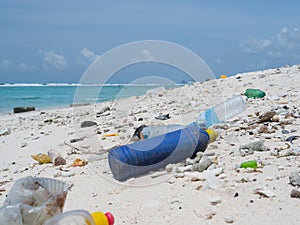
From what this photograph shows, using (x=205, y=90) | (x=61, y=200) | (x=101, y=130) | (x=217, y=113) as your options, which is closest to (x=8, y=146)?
(x=101, y=130)

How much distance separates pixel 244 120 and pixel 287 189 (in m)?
2.25

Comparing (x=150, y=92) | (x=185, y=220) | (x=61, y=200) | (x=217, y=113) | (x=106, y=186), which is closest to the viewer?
(x=61, y=200)

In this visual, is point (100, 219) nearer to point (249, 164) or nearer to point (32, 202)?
point (32, 202)

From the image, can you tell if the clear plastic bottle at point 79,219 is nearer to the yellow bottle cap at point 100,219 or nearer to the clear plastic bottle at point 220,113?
the yellow bottle cap at point 100,219

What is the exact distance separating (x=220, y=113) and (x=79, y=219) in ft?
11.4

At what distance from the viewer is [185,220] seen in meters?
1.82

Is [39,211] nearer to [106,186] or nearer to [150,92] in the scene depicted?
[106,186]

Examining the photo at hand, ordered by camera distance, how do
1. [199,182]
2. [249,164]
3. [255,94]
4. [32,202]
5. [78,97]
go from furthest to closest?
[78,97]
[255,94]
[249,164]
[199,182]
[32,202]

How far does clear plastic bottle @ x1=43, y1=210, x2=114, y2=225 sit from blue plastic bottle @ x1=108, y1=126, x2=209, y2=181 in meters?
1.07

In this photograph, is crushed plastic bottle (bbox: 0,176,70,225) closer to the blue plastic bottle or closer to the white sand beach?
the white sand beach

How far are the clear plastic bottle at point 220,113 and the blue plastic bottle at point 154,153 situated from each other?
3.22 ft

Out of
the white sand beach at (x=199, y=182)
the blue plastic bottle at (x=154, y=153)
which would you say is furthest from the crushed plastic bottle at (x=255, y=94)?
the blue plastic bottle at (x=154, y=153)

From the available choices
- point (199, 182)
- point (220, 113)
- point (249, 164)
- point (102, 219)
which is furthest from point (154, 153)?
point (220, 113)

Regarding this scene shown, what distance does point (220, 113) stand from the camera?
4734mm
